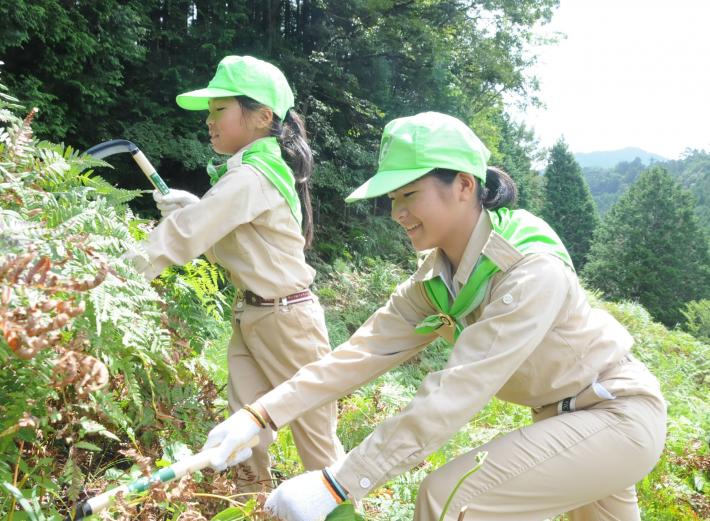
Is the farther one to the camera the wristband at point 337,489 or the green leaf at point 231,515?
the green leaf at point 231,515

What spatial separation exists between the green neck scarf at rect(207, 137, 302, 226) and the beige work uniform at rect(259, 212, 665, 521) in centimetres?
97

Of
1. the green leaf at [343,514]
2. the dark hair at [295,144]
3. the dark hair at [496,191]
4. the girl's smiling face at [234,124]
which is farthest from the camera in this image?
the dark hair at [295,144]

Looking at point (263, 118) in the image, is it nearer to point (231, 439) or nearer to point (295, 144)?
point (295, 144)

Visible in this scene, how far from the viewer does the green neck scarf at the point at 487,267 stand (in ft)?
6.94

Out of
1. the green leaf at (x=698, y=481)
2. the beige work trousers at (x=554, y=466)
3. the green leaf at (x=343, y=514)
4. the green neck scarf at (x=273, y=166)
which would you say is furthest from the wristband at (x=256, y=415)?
the green leaf at (x=698, y=481)

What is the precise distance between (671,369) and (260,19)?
31.3ft

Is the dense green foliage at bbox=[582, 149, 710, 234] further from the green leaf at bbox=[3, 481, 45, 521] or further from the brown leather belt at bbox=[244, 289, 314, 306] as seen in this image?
the green leaf at bbox=[3, 481, 45, 521]

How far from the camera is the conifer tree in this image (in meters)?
33.4

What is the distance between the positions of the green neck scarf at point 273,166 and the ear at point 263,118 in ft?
0.32

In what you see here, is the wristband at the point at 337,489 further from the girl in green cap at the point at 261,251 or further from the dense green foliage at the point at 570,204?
the dense green foliage at the point at 570,204

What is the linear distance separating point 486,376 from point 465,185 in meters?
0.66

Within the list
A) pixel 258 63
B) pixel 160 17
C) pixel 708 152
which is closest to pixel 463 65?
pixel 160 17

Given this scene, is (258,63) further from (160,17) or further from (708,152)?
(708,152)

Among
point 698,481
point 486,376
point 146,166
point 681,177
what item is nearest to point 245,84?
point 146,166
